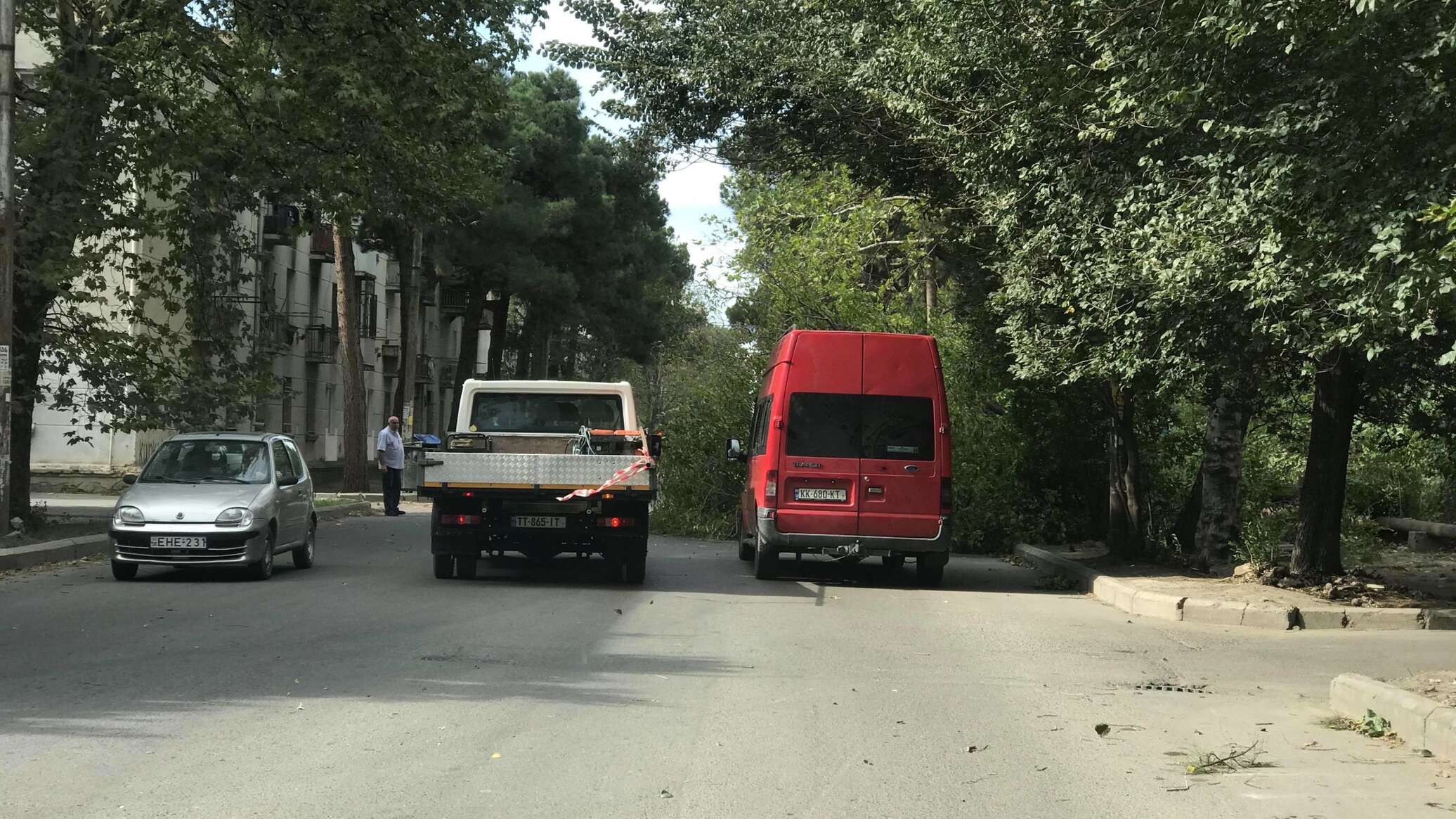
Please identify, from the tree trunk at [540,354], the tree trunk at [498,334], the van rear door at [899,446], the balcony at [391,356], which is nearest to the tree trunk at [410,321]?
the tree trunk at [540,354]

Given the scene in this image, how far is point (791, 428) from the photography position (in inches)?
669

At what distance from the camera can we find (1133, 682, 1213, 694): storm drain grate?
31.2ft

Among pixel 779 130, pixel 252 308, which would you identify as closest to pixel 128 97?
pixel 779 130

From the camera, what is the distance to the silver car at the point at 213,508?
49.4 ft

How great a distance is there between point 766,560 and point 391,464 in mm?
14793

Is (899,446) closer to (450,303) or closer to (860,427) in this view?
(860,427)

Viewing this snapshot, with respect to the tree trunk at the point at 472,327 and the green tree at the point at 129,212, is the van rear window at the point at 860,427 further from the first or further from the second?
the tree trunk at the point at 472,327

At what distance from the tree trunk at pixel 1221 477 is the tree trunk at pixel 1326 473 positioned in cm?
163

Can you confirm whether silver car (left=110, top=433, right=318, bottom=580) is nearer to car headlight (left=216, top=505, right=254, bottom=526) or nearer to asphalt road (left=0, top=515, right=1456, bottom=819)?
car headlight (left=216, top=505, right=254, bottom=526)

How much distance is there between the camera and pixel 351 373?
113ft

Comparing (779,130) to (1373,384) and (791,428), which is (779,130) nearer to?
(791,428)

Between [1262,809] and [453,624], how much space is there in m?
7.25

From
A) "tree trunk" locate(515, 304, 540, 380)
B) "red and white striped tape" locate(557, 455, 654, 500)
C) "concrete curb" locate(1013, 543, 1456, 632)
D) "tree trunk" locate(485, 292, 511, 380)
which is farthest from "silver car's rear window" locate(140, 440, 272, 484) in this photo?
"tree trunk" locate(485, 292, 511, 380)

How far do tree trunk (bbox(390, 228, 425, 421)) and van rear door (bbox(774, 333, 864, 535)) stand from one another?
22.5 meters
